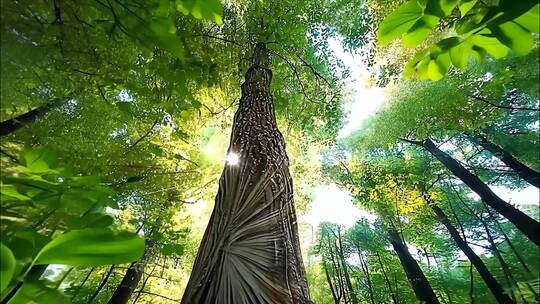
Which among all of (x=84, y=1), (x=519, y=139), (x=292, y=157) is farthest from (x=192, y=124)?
(x=519, y=139)

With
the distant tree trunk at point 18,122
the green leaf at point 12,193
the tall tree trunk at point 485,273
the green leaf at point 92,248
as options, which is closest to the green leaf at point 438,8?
the green leaf at point 92,248

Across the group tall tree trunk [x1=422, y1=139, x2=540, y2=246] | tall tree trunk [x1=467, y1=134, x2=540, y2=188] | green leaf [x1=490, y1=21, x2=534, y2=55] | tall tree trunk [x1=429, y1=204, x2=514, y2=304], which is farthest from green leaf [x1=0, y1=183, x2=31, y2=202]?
tall tree trunk [x1=467, y1=134, x2=540, y2=188]

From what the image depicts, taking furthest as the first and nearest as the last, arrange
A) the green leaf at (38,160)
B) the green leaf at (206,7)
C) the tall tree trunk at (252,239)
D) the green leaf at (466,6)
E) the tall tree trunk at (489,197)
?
the tall tree trunk at (489,197), the tall tree trunk at (252,239), the green leaf at (206,7), the green leaf at (466,6), the green leaf at (38,160)

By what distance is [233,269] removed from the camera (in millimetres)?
898

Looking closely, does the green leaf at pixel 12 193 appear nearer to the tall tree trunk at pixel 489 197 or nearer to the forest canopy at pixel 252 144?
the forest canopy at pixel 252 144

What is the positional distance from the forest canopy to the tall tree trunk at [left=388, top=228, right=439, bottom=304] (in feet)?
0.15

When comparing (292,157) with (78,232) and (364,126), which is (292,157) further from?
(78,232)

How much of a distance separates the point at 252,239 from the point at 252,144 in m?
0.58

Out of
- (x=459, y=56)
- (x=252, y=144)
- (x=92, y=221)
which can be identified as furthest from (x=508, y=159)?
(x=92, y=221)

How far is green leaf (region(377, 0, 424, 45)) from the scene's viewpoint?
60 cm

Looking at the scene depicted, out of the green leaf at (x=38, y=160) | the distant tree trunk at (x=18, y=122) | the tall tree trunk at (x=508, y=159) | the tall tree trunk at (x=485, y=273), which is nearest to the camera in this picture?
the green leaf at (x=38, y=160)

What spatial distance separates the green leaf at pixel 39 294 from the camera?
387 millimetres

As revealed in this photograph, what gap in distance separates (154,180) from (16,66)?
10.5 feet

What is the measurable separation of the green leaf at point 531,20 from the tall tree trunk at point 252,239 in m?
0.82
